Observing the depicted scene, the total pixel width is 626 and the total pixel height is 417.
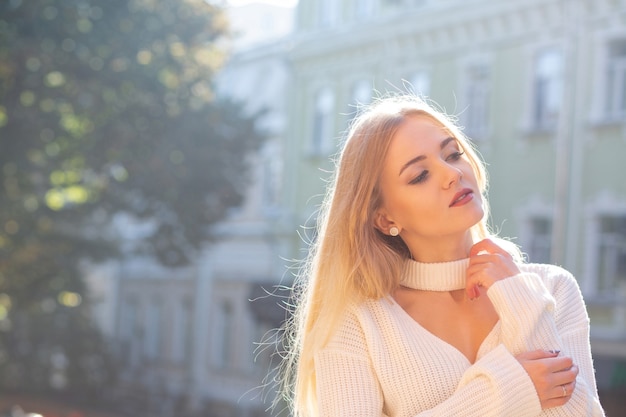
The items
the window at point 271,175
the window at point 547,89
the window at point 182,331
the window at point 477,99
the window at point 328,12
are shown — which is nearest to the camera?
the window at point 547,89

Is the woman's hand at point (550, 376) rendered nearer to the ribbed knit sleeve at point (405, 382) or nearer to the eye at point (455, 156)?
the ribbed knit sleeve at point (405, 382)

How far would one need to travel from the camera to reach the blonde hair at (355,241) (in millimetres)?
2971

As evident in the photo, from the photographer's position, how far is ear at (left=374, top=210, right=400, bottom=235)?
9.98 ft

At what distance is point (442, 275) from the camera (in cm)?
295

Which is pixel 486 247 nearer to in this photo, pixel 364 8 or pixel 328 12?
pixel 364 8

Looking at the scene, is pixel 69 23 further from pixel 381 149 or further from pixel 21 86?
pixel 381 149

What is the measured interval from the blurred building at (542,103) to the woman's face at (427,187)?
1642 centimetres

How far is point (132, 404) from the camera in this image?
33094mm

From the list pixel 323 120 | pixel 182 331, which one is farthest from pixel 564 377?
pixel 182 331

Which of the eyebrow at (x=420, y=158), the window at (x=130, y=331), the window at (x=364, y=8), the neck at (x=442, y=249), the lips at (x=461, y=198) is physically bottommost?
the window at (x=130, y=331)

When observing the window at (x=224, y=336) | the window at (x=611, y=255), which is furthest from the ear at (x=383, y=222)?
the window at (x=224, y=336)

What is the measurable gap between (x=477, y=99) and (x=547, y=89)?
2.21 meters

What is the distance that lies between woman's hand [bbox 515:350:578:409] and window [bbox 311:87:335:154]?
2596cm

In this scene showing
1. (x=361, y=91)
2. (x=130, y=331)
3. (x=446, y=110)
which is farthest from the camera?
(x=130, y=331)
